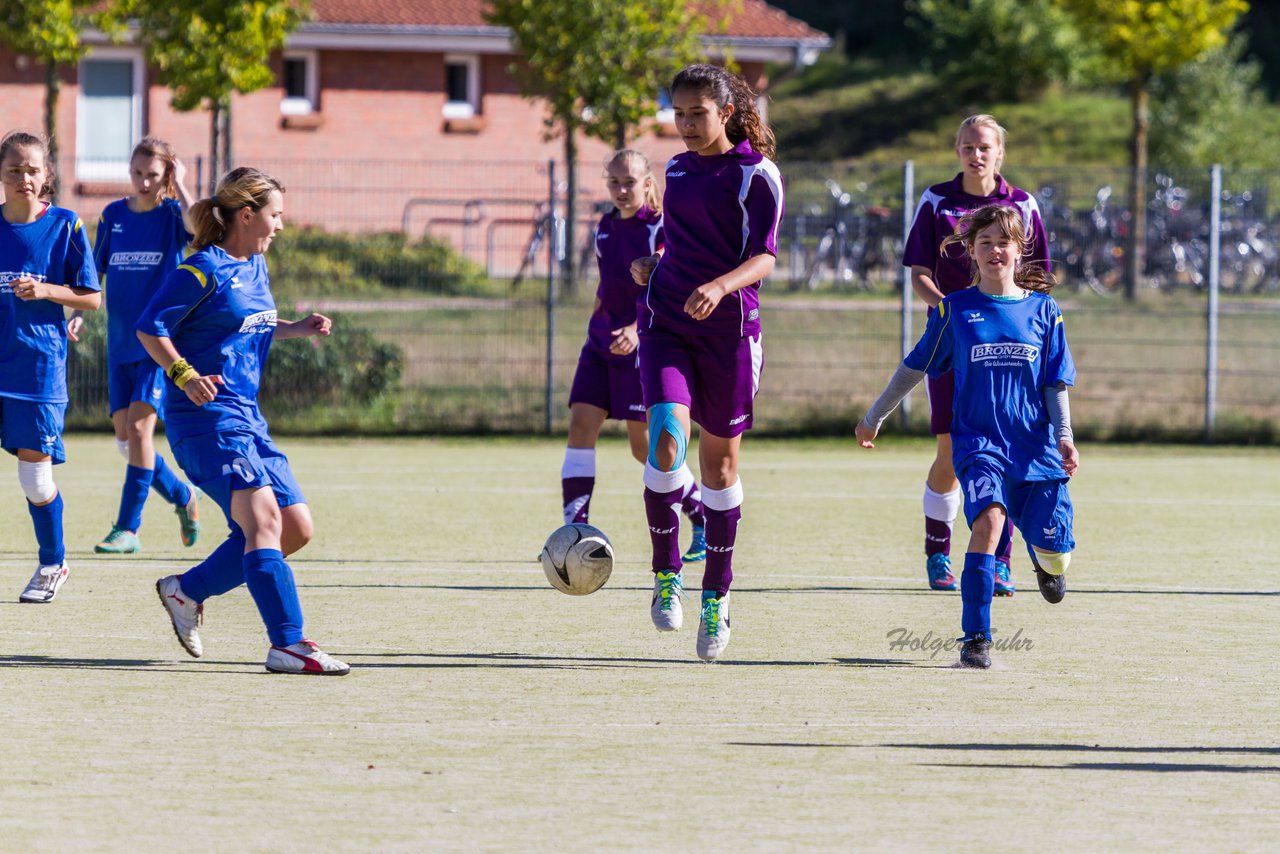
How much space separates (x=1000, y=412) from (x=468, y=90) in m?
27.5

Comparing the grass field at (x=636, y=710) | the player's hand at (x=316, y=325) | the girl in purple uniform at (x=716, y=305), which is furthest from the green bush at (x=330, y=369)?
the girl in purple uniform at (x=716, y=305)

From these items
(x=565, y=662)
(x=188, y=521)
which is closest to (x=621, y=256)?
(x=188, y=521)

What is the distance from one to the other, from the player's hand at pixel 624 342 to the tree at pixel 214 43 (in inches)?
428

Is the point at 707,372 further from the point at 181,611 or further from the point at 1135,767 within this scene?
the point at 1135,767

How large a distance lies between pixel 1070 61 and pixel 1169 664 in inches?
1716

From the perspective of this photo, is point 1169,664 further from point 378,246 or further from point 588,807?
point 378,246

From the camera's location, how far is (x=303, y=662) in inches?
256

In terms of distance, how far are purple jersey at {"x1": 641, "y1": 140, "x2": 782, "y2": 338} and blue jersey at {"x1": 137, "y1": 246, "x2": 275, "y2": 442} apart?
1.45 metres

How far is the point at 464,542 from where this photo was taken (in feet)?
33.8

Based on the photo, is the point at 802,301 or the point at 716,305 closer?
the point at 716,305

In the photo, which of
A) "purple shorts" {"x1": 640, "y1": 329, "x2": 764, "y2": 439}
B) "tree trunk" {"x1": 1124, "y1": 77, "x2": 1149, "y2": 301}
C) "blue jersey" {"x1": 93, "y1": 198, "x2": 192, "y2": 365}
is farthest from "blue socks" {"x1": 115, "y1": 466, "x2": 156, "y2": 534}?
"tree trunk" {"x1": 1124, "y1": 77, "x2": 1149, "y2": 301}

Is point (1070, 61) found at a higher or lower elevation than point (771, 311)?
higher

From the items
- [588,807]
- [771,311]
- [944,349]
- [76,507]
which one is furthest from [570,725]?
[771,311]

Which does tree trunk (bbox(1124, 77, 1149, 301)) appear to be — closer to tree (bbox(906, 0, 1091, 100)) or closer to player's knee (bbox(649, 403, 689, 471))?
player's knee (bbox(649, 403, 689, 471))
